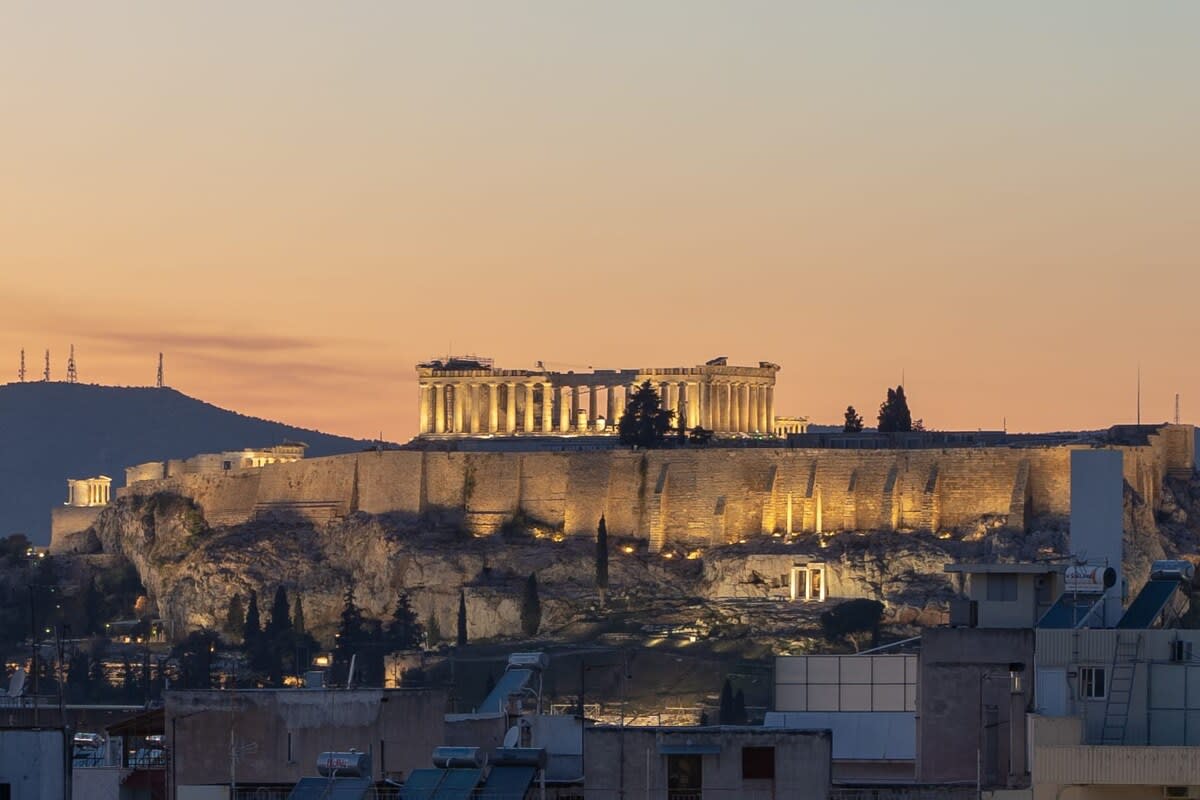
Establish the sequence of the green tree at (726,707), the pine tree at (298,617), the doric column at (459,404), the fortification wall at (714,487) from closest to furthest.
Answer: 1. the green tree at (726,707)
2. the fortification wall at (714,487)
3. the pine tree at (298,617)
4. the doric column at (459,404)

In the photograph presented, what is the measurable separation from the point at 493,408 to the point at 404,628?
63.8 feet

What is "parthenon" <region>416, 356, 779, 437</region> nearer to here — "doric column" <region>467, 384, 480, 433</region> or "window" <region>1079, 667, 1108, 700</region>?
"doric column" <region>467, 384, 480, 433</region>

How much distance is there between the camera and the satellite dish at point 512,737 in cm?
3513

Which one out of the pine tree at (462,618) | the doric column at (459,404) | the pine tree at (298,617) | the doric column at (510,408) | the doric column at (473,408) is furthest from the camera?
the doric column at (459,404)

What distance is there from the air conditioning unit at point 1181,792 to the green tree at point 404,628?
8088 centimetres

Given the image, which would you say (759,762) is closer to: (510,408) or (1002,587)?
(1002,587)

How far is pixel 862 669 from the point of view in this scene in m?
41.2

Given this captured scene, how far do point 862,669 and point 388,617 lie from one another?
73.2 metres

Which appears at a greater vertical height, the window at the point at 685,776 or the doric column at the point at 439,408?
the doric column at the point at 439,408

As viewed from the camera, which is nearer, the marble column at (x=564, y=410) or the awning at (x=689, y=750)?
the awning at (x=689, y=750)

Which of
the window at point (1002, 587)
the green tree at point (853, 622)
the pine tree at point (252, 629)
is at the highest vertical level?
the window at point (1002, 587)

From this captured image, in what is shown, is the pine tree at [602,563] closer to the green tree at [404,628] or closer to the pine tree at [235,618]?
the green tree at [404,628]

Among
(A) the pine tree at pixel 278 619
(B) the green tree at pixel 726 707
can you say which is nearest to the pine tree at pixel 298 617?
(A) the pine tree at pixel 278 619

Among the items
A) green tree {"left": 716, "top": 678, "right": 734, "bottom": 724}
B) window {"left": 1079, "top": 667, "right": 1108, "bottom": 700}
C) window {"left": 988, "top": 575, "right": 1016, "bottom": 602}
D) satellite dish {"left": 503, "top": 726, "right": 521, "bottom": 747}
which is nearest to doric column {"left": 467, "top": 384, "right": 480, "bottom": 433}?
green tree {"left": 716, "top": 678, "right": 734, "bottom": 724}
